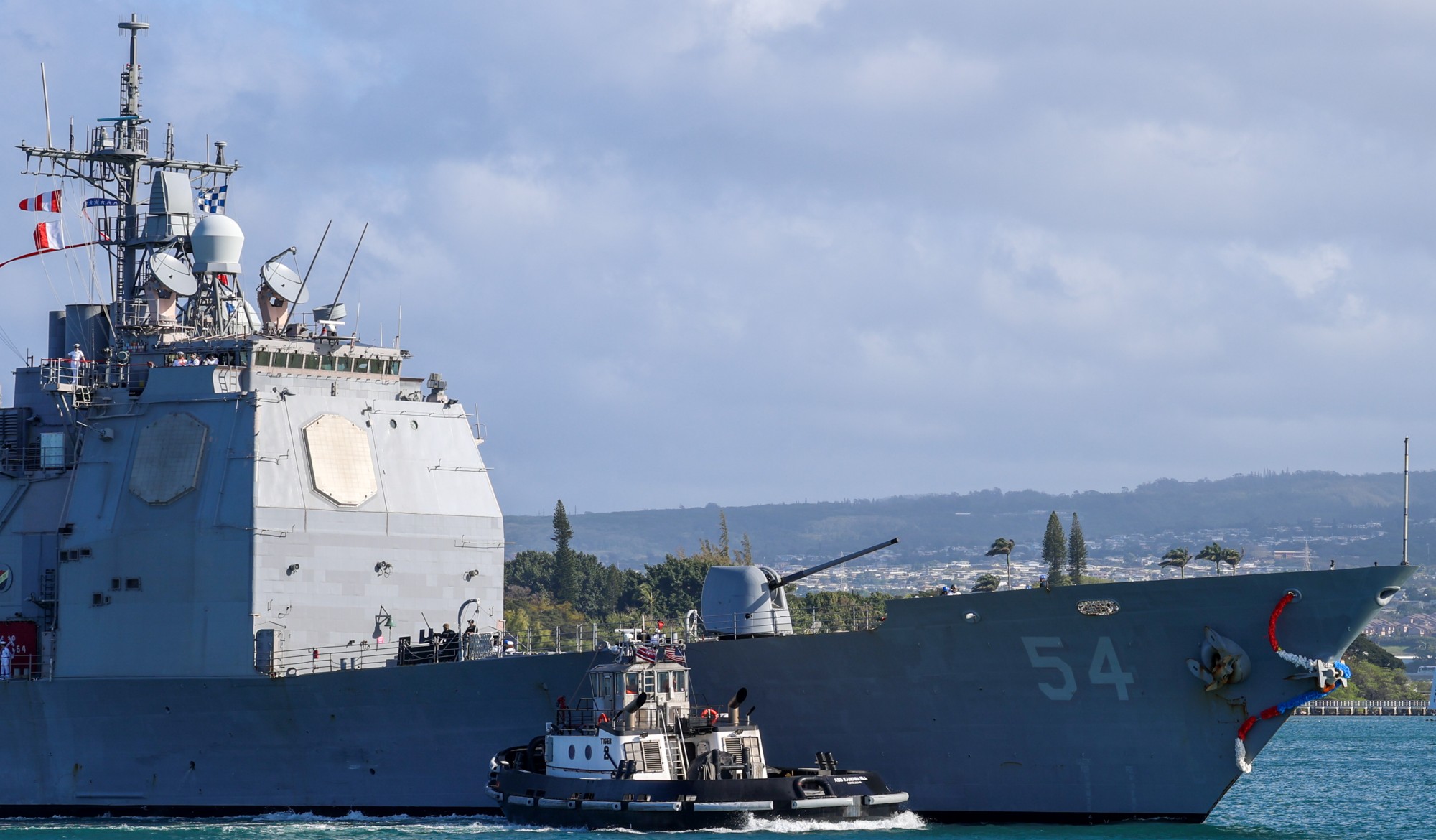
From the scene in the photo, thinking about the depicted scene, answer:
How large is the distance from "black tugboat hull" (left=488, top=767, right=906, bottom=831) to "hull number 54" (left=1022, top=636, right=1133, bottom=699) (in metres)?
2.34

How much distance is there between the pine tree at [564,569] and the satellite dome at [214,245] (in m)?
73.1

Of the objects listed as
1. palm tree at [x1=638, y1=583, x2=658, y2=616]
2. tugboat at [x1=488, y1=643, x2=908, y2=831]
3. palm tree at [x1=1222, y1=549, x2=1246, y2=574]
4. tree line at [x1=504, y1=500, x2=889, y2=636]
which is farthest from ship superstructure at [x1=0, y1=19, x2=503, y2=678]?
palm tree at [x1=638, y1=583, x2=658, y2=616]

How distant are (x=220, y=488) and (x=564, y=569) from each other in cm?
7770

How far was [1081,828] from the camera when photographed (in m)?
Answer: 21.4

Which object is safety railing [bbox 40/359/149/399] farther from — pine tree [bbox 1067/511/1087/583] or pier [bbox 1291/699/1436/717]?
pier [bbox 1291/699/1436/717]

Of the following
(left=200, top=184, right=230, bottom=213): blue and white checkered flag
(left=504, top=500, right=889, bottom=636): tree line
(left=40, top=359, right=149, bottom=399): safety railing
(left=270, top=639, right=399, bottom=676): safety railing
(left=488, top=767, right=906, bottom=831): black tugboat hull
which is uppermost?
(left=200, top=184, right=230, bottom=213): blue and white checkered flag

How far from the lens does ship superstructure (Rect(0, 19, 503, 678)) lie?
963 inches

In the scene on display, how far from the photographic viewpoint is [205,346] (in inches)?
1010

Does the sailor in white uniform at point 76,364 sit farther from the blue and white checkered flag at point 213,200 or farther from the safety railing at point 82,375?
the blue and white checkered flag at point 213,200

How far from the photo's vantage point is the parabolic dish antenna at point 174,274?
2680 centimetres

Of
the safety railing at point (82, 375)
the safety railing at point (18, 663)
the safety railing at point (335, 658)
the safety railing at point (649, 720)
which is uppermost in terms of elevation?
the safety railing at point (82, 375)

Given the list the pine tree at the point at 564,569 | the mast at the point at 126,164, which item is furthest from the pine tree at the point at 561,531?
the mast at the point at 126,164

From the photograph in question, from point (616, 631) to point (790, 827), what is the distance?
3.75 m

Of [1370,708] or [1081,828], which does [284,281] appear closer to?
[1081,828]
